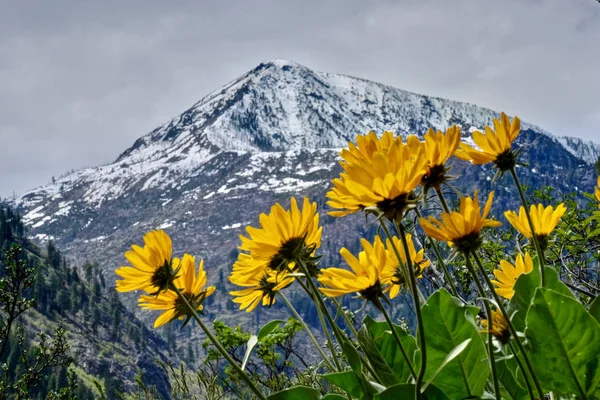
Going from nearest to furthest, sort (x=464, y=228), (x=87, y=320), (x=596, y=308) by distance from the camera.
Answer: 1. (x=464, y=228)
2. (x=596, y=308)
3. (x=87, y=320)

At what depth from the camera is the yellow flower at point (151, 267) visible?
173 centimetres

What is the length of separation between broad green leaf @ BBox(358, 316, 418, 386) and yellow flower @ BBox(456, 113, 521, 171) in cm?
68

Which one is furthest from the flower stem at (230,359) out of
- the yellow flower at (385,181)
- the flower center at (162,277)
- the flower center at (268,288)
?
the yellow flower at (385,181)

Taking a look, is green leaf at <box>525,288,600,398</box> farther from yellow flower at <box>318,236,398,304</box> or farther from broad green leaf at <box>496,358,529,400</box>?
yellow flower at <box>318,236,398,304</box>

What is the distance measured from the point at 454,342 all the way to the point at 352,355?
40 cm

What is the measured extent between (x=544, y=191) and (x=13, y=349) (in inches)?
4085

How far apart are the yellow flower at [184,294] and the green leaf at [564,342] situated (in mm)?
1067

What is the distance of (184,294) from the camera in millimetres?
1889

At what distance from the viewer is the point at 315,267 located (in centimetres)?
189

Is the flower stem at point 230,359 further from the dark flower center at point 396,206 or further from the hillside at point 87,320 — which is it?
the hillside at point 87,320

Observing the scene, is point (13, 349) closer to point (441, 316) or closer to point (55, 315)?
point (55, 315)

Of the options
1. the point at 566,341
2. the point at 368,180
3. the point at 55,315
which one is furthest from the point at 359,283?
the point at 55,315

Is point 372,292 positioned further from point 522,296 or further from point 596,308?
point 596,308

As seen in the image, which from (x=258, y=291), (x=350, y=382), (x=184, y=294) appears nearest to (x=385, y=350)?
(x=350, y=382)
